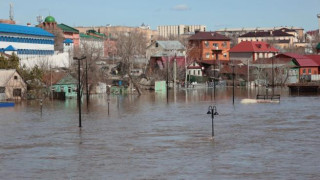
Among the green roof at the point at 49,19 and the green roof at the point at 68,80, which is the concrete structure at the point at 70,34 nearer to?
the green roof at the point at 49,19

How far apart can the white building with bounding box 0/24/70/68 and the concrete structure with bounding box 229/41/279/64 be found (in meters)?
34.1

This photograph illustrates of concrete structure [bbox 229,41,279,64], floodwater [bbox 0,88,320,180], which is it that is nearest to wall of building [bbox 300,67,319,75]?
concrete structure [bbox 229,41,279,64]

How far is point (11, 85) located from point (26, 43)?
34.0m

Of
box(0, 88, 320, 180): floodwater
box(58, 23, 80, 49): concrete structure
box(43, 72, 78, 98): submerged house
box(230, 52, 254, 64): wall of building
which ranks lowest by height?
box(0, 88, 320, 180): floodwater

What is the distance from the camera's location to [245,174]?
78.4ft

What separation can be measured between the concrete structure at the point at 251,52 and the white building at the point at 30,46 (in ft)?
112

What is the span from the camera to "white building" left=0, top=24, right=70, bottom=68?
89.0 meters

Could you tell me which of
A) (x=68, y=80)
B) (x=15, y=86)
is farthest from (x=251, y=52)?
(x=15, y=86)

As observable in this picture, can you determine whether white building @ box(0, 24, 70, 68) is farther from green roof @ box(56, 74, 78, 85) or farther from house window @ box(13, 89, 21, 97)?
house window @ box(13, 89, 21, 97)

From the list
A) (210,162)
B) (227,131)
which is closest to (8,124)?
(227,131)

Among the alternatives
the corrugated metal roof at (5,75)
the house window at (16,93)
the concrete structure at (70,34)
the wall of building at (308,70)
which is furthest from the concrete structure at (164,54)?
the corrugated metal roof at (5,75)

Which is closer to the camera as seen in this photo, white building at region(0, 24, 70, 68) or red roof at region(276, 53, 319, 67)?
white building at region(0, 24, 70, 68)

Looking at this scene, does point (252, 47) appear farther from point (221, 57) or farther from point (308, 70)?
point (308, 70)

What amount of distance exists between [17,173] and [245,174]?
8317 millimetres
